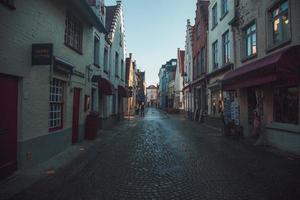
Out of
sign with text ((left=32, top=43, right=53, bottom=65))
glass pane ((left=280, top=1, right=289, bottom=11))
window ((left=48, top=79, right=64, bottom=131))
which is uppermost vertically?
glass pane ((left=280, top=1, right=289, bottom=11))

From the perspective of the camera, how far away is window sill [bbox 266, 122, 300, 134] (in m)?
9.03

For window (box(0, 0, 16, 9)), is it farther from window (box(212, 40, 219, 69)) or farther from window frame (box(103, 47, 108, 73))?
window (box(212, 40, 219, 69))

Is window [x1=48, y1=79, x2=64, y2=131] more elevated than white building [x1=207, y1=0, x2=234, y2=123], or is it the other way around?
white building [x1=207, y1=0, x2=234, y2=123]

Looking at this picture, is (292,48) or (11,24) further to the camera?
(292,48)

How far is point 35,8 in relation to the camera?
7207mm

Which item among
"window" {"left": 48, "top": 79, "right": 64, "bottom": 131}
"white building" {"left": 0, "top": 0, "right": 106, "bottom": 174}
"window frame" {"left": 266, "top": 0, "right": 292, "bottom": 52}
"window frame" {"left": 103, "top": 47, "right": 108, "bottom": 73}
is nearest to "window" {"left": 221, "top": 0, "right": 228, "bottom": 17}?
"window frame" {"left": 266, "top": 0, "right": 292, "bottom": 52}

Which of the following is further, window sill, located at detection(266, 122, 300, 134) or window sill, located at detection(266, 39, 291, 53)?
window sill, located at detection(266, 39, 291, 53)

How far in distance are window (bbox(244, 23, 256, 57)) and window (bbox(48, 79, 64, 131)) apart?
931 centimetres

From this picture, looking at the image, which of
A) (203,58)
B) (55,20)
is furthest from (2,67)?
(203,58)

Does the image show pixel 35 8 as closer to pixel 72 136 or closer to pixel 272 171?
pixel 72 136

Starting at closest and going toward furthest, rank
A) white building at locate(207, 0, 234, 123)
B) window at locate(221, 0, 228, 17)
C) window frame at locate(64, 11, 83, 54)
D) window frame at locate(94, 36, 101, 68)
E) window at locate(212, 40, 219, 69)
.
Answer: window frame at locate(64, 11, 83, 54)
window frame at locate(94, 36, 101, 68)
white building at locate(207, 0, 234, 123)
window at locate(221, 0, 228, 17)
window at locate(212, 40, 219, 69)

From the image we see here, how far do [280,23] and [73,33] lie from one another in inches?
341

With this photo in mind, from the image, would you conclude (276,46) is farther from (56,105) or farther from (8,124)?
(8,124)

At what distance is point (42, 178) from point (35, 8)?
4751 millimetres
